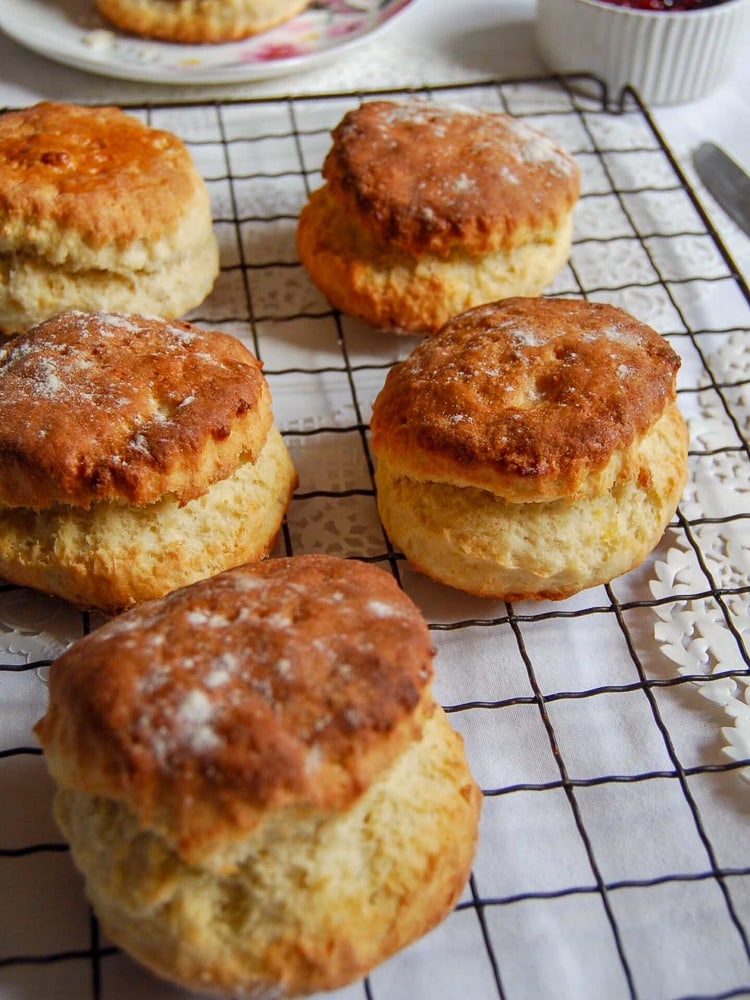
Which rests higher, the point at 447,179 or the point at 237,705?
the point at 447,179

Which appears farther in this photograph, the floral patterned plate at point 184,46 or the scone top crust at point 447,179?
the floral patterned plate at point 184,46

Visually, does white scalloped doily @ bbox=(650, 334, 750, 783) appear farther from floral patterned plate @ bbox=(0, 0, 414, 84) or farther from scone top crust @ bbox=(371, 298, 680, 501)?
floral patterned plate @ bbox=(0, 0, 414, 84)

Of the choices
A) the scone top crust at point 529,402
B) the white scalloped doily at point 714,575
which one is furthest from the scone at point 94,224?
the white scalloped doily at point 714,575

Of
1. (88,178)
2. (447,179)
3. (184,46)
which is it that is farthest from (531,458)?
(184,46)

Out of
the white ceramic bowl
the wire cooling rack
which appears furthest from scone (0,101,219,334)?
the white ceramic bowl

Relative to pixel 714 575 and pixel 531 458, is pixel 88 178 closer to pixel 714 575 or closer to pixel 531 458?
pixel 531 458

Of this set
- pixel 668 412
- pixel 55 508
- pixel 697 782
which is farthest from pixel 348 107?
pixel 697 782

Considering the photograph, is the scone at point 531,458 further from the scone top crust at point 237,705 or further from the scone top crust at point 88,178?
the scone top crust at point 88,178
